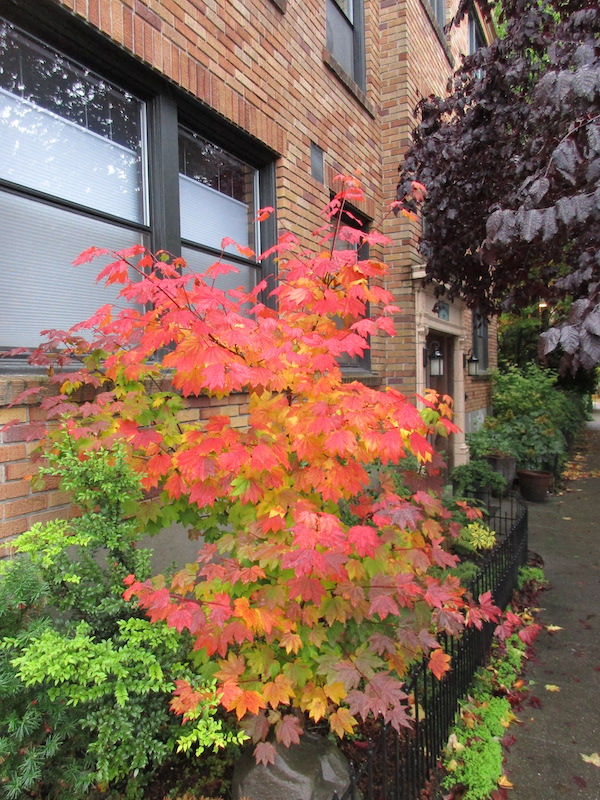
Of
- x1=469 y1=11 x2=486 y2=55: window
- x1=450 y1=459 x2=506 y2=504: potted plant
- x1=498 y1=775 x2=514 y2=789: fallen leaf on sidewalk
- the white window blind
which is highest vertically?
x1=469 y1=11 x2=486 y2=55: window

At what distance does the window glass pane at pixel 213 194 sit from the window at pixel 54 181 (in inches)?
19.0

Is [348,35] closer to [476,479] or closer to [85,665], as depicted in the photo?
[476,479]

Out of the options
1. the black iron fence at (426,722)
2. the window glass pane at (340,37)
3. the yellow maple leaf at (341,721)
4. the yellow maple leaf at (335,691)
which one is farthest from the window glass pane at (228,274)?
the window glass pane at (340,37)

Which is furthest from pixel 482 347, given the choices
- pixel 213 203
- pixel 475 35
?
pixel 213 203

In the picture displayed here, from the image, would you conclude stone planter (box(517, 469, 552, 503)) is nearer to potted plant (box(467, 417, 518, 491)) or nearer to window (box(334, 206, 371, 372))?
potted plant (box(467, 417, 518, 491))

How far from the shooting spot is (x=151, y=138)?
336cm

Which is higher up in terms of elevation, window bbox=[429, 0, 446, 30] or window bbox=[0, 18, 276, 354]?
window bbox=[429, 0, 446, 30]

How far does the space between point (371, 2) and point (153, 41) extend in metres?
4.69

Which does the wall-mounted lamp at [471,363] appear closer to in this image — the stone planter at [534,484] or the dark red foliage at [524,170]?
the stone planter at [534,484]

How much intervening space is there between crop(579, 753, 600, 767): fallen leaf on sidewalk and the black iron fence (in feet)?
2.38

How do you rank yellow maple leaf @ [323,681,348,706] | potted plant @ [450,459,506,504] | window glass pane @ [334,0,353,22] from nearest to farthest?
yellow maple leaf @ [323,681,348,706] < window glass pane @ [334,0,353,22] < potted plant @ [450,459,506,504]

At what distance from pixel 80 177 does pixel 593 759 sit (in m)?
4.46

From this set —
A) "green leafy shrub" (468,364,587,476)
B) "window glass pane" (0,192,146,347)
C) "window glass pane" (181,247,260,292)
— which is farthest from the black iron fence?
"green leafy shrub" (468,364,587,476)

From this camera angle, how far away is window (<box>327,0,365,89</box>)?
585 cm
